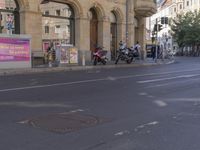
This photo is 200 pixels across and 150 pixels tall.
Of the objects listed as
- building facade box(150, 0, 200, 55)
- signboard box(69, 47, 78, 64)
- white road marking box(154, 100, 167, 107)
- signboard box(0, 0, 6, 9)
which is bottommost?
white road marking box(154, 100, 167, 107)

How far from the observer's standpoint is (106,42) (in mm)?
37469

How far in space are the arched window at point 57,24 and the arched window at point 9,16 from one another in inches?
96.0

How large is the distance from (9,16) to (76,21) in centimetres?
700

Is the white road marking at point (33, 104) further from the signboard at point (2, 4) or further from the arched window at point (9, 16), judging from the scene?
the signboard at point (2, 4)

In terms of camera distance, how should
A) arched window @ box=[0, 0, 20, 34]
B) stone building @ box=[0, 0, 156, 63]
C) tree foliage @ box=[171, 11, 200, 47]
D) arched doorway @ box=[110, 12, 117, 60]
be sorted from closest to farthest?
arched window @ box=[0, 0, 20, 34], stone building @ box=[0, 0, 156, 63], arched doorway @ box=[110, 12, 117, 60], tree foliage @ box=[171, 11, 200, 47]

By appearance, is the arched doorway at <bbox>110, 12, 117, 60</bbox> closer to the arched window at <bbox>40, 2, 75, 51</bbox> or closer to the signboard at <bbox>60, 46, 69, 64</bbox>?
the arched window at <bbox>40, 2, 75, 51</bbox>

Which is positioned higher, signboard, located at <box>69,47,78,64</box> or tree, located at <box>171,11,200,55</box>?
tree, located at <box>171,11,200,55</box>

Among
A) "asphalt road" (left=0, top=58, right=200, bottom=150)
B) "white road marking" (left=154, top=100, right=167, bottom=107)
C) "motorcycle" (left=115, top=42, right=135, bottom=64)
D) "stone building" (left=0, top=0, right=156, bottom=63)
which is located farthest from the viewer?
"motorcycle" (left=115, top=42, right=135, bottom=64)

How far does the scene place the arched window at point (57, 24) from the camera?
31.6m

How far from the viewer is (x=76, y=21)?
34.0 metres

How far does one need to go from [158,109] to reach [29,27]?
20.9 metres

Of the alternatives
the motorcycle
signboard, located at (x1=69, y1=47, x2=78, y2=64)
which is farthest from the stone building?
the motorcycle

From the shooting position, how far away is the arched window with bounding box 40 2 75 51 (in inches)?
1243

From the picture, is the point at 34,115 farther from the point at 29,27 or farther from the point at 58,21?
the point at 58,21
